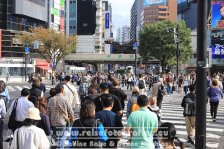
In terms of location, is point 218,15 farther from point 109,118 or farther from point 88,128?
point 88,128

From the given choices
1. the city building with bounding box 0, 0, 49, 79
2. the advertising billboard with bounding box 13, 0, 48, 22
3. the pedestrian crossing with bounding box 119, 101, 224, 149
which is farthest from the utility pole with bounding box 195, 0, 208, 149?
the advertising billboard with bounding box 13, 0, 48, 22

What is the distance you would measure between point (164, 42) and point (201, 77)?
58.8 m

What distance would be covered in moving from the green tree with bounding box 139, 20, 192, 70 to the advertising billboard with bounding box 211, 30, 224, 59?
29.5ft

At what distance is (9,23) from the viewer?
75500mm

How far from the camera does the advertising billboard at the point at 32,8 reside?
76.6 m

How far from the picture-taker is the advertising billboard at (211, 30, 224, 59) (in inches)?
2852

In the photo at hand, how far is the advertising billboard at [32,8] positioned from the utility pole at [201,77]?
73005mm

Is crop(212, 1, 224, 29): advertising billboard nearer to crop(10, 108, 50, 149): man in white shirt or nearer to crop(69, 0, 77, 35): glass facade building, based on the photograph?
crop(10, 108, 50, 149): man in white shirt

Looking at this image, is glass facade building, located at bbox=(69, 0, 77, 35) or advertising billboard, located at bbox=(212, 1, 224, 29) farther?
glass facade building, located at bbox=(69, 0, 77, 35)

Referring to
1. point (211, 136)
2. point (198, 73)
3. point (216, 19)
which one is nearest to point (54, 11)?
point (216, 19)

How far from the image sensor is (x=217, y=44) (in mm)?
73188

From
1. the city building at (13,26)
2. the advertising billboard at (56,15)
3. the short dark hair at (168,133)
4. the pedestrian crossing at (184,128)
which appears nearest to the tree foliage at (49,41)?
the city building at (13,26)

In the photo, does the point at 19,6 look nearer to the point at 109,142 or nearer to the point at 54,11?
the point at 54,11

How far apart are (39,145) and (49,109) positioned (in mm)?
3509
